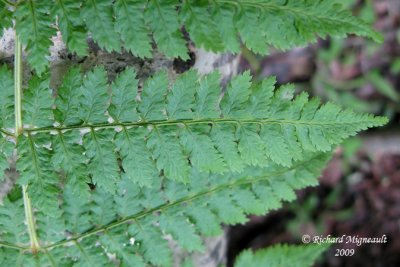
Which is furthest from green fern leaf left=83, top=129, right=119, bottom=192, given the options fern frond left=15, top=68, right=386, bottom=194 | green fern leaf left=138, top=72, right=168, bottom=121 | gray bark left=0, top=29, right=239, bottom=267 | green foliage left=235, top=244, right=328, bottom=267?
green foliage left=235, top=244, right=328, bottom=267

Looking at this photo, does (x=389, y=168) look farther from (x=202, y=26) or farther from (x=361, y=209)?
(x=202, y=26)

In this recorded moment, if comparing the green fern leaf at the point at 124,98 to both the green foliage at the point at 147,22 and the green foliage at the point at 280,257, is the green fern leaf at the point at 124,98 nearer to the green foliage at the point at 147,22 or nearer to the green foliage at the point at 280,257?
the green foliage at the point at 147,22

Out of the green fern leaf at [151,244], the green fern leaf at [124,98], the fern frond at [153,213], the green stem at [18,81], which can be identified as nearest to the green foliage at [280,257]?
the fern frond at [153,213]

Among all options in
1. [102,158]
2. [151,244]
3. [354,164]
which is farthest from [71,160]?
[354,164]

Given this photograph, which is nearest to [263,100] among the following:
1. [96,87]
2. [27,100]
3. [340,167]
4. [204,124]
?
[204,124]

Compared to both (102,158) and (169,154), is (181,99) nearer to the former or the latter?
(169,154)

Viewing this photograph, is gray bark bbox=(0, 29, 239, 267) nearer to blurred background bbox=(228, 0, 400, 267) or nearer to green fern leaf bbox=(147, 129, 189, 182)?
green fern leaf bbox=(147, 129, 189, 182)
